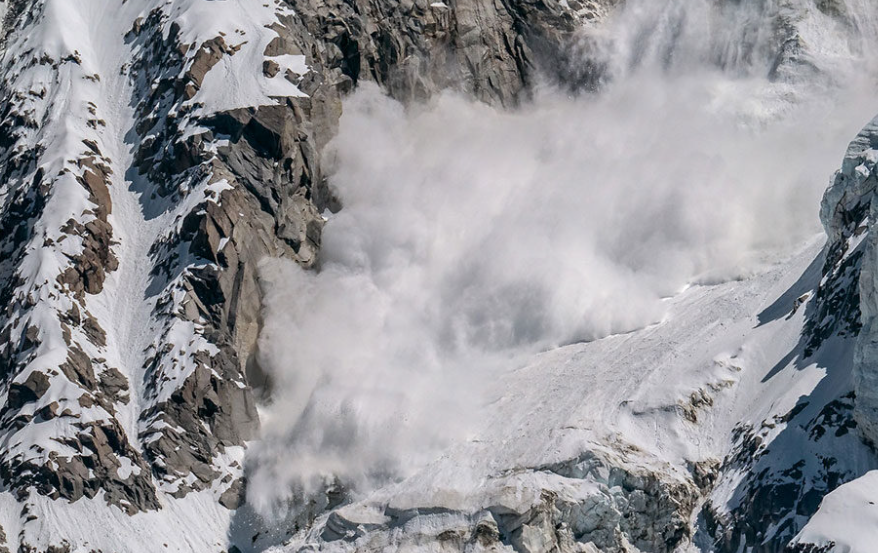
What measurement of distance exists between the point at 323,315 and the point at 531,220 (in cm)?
2114

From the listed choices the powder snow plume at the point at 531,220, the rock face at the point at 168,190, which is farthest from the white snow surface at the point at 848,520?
the rock face at the point at 168,190

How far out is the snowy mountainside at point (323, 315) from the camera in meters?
120

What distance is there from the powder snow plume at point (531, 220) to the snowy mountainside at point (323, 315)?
2.22ft

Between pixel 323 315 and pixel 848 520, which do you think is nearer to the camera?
pixel 848 520

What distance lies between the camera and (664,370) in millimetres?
130000

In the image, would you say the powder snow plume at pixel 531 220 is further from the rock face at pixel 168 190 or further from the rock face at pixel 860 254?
the rock face at pixel 860 254

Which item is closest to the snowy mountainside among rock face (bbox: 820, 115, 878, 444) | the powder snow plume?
rock face (bbox: 820, 115, 878, 444)

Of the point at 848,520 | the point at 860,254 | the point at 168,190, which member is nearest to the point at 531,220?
the point at 168,190

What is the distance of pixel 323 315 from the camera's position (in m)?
145

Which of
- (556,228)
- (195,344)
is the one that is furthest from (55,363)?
(556,228)

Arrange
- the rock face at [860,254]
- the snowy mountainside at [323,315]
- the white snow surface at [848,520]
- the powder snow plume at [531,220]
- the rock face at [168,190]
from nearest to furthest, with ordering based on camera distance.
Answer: the white snow surface at [848,520], the rock face at [860,254], the snowy mountainside at [323,315], the rock face at [168,190], the powder snow plume at [531,220]

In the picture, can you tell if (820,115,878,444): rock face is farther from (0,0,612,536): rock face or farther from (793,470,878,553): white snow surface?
(0,0,612,536): rock face

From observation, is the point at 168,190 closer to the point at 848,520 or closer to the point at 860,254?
the point at 860,254

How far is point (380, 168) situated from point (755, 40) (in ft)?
125
